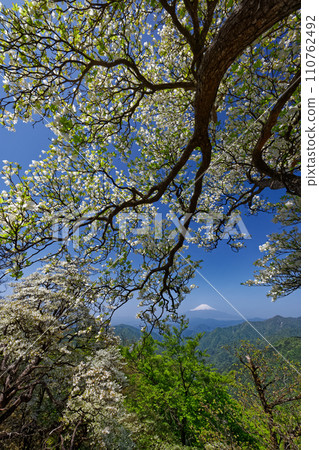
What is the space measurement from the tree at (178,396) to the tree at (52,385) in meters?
2.89

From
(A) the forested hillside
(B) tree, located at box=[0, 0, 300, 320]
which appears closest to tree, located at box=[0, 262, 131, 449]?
(B) tree, located at box=[0, 0, 300, 320]

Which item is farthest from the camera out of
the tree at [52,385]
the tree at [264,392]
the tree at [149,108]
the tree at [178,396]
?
the tree at [178,396]

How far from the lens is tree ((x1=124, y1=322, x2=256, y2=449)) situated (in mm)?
9758

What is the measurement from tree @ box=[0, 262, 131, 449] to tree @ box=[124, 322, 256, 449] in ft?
9.49

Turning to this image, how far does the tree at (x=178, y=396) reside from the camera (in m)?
9.76

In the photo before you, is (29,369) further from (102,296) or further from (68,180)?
(68,180)

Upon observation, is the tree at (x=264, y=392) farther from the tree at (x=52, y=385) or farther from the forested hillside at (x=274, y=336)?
the tree at (x=52, y=385)

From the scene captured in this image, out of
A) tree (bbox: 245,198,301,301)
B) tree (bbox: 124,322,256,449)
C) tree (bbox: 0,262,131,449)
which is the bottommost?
tree (bbox: 124,322,256,449)

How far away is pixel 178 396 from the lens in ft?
33.4

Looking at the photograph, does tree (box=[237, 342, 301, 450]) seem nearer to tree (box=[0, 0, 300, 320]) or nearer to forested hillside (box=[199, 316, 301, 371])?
forested hillside (box=[199, 316, 301, 371])

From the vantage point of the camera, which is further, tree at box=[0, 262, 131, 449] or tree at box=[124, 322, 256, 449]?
tree at box=[124, 322, 256, 449]

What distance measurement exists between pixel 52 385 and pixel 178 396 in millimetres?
6590

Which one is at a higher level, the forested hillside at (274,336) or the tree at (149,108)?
the tree at (149,108)

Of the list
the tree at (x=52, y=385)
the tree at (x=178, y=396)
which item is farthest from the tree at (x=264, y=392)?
the tree at (x=52, y=385)
